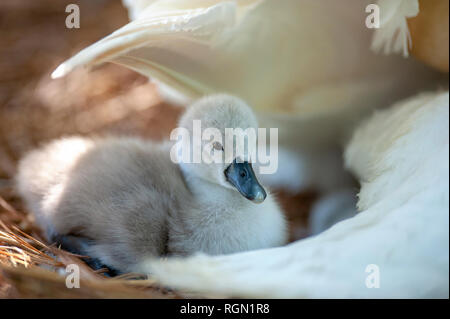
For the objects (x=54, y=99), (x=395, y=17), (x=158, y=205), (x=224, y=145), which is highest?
(x=54, y=99)

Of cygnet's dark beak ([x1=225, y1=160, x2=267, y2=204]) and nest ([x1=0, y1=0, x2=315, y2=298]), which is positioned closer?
cygnet's dark beak ([x1=225, y1=160, x2=267, y2=204])

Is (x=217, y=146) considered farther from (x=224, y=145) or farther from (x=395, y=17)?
(x=395, y=17)

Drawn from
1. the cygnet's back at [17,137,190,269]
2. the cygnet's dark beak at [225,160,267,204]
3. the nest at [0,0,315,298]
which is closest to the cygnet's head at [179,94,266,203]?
the cygnet's dark beak at [225,160,267,204]

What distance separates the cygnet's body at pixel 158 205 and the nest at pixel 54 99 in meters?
0.07

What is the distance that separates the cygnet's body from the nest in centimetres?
7

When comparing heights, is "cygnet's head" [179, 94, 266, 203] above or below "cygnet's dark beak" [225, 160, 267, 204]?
above

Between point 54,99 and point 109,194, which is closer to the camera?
point 109,194

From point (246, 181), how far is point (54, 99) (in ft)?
4.41

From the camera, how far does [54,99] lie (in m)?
2.19

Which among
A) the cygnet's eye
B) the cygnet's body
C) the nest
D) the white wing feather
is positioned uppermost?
the nest

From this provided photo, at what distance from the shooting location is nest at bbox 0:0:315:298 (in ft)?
5.39

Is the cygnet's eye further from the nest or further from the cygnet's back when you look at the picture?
the nest

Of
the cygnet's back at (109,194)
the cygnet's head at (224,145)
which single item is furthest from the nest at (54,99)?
the cygnet's head at (224,145)

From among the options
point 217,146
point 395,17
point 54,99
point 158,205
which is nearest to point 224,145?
point 217,146
